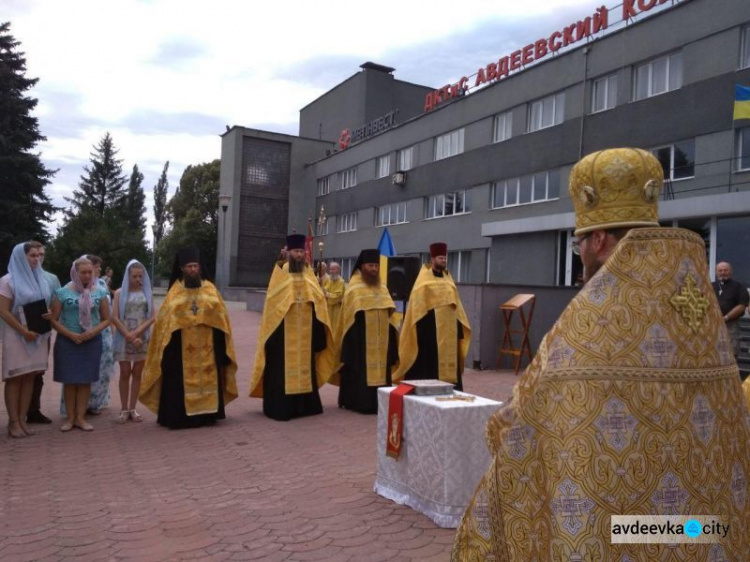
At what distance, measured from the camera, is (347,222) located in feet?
142

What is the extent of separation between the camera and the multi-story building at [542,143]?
62.3 feet

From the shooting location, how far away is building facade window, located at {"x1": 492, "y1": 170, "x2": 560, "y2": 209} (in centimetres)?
2564

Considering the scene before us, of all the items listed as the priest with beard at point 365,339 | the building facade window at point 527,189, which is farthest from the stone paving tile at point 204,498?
the building facade window at point 527,189

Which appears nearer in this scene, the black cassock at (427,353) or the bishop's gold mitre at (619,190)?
the bishop's gold mitre at (619,190)

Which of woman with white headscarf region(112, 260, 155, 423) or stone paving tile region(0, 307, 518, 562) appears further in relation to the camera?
woman with white headscarf region(112, 260, 155, 423)

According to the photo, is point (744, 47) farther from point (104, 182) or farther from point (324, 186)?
point (104, 182)

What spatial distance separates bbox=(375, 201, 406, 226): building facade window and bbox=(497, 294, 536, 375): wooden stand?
74.2ft

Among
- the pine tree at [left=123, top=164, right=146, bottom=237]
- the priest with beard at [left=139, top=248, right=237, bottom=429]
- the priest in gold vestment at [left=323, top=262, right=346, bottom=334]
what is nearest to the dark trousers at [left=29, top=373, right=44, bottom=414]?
the priest with beard at [left=139, top=248, right=237, bottom=429]

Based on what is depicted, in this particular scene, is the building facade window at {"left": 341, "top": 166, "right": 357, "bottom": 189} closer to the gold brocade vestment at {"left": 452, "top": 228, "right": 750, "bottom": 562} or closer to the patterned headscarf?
the patterned headscarf

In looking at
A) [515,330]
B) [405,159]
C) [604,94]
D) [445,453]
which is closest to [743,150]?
[604,94]

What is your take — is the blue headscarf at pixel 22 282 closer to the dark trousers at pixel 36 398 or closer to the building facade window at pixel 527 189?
the dark trousers at pixel 36 398

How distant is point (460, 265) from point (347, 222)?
1382 centimetres

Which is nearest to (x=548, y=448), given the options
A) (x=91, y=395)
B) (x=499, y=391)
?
(x=91, y=395)

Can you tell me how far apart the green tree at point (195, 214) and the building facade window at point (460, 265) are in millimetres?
28494
